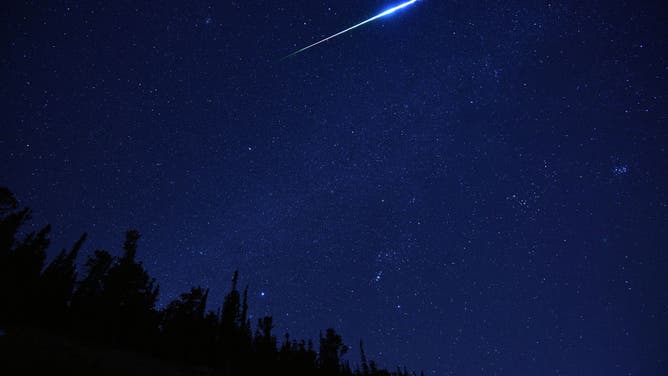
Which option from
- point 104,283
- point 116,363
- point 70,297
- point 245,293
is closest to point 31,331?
point 116,363

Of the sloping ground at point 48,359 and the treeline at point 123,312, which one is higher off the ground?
the treeline at point 123,312

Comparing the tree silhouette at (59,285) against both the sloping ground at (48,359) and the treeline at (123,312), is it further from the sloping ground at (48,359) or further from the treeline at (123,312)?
the sloping ground at (48,359)

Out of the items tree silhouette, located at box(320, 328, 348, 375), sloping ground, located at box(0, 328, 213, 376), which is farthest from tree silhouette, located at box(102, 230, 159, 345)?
tree silhouette, located at box(320, 328, 348, 375)

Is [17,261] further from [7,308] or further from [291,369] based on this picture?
[291,369]

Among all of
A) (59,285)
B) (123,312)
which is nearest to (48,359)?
(123,312)

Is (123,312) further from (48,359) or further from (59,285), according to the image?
(48,359)

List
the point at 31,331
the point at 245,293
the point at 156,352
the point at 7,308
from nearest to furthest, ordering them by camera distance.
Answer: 1. the point at 31,331
2. the point at 7,308
3. the point at 156,352
4. the point at 245,293

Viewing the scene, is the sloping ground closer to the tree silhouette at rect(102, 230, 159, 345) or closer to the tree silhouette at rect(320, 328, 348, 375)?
the tree silhouette at rect(102, 230, 159, 345)

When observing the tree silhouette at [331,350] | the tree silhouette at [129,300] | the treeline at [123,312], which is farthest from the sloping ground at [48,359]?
the tree silhouette at [331,350]
